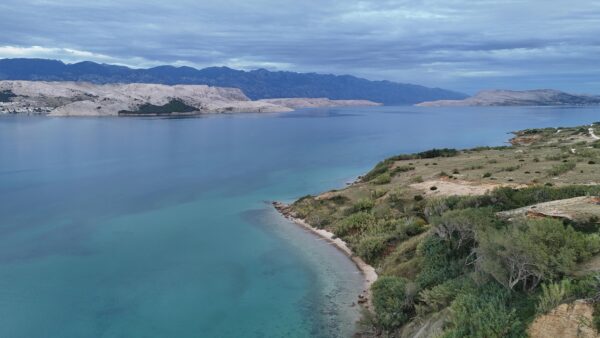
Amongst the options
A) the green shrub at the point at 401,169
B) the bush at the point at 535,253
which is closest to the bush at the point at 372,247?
the bush at the point at 535,253

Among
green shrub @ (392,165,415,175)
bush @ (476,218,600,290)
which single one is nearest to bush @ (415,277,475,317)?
bush @ (476,218,600,290)

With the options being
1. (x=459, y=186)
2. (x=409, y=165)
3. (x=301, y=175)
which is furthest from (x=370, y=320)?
(x=301, y=175)

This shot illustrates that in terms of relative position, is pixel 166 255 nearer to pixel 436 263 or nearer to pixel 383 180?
pixel 436 263

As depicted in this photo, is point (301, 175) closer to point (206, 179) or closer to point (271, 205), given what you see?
point (206, 179)

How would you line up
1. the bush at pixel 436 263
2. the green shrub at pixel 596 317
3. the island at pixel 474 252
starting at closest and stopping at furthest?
1. the green shrub at pixel 596 317
2. the island at pixel 474 252
3. the bush at pixel 436 263

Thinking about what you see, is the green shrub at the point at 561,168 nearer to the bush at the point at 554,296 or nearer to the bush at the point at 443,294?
the bush at the point at 443,294
